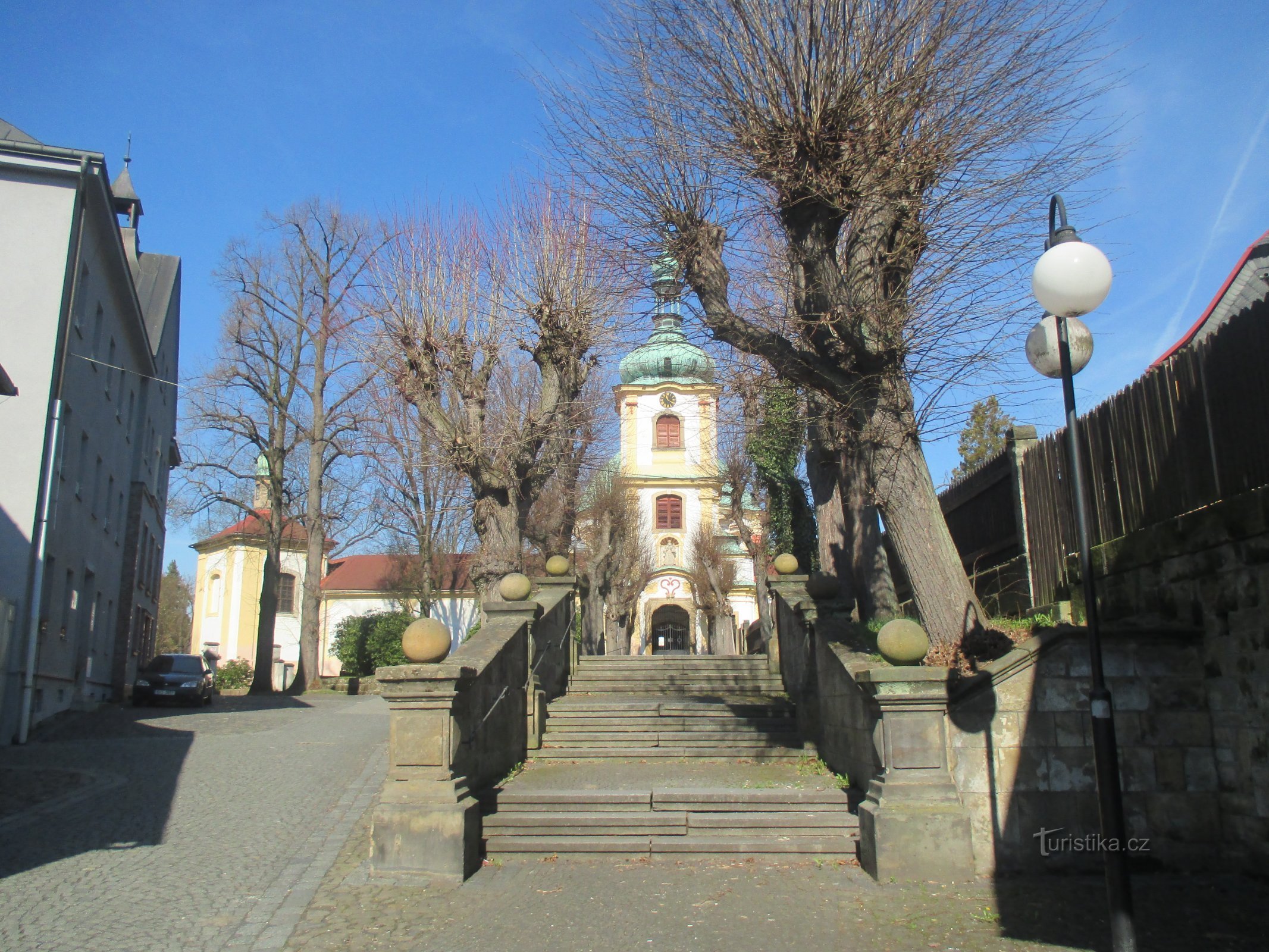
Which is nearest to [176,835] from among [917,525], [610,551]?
[917,525]

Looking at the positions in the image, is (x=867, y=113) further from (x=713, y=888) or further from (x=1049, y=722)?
(x=713, y=888)

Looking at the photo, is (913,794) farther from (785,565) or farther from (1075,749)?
(785,565)

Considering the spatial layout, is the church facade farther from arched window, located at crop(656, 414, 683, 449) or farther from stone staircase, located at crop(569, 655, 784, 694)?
stone staircase, located at crop(569, 655, 784, 694)

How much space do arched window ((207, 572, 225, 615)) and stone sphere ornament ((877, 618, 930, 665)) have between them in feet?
159

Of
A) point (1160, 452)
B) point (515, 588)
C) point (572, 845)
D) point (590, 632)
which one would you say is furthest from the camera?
point (590, 632)

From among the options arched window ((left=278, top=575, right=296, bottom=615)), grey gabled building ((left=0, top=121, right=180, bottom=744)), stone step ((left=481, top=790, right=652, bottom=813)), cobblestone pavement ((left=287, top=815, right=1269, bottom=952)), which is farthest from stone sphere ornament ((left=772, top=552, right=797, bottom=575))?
arched window ((left=278, top=575, right=296, bottom=615))

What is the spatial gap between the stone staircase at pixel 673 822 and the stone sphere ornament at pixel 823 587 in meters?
2.38

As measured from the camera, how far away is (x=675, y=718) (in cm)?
1070

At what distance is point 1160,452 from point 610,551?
23.2 meters

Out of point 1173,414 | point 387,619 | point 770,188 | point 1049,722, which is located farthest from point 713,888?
point 387,619

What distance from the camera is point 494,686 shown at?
29.3 feet

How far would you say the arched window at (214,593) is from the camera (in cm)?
5006

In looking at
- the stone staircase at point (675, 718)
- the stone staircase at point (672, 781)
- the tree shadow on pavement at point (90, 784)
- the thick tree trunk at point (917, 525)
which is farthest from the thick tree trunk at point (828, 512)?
the tree shadow on pavement at point (90, 784)

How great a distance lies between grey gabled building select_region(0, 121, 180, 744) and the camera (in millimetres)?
13891
